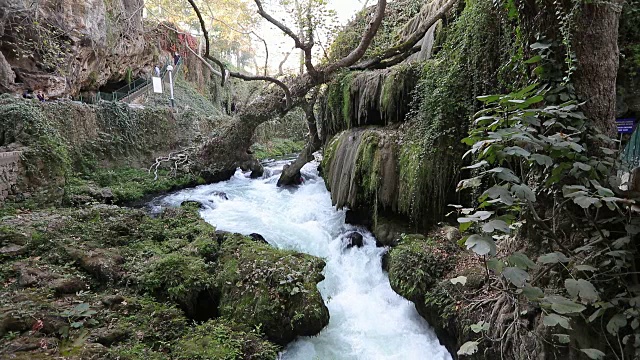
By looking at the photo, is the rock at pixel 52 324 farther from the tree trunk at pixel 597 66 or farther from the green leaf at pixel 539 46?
the tree trunk at pixel 597 66

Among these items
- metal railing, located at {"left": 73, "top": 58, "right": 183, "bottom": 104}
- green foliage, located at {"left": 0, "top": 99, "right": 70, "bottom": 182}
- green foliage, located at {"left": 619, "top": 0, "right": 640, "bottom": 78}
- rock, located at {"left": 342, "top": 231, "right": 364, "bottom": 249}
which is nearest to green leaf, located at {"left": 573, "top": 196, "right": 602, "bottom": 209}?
green foliage, located at {"left": 619, "top": 0, "right": 640, "bottom": 78}

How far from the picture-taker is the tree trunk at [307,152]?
10938 mm

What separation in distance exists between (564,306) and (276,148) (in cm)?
2114

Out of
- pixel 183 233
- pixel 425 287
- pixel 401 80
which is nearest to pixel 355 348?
pixel 425 287

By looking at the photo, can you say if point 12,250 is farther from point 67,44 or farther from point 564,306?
point 67,44

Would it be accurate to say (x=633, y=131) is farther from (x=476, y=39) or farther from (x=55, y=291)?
(x=55, y=291)

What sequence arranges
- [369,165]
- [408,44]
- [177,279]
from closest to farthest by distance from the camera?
1. [177,279]
2. [369,165]
3. [408,44]

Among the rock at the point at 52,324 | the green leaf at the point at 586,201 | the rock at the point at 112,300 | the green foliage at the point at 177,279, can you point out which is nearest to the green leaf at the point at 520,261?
the green leaf at the point at 586,201

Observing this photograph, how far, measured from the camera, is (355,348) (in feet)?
14.2

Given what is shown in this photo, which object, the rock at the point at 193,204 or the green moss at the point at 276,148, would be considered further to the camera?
the green moss at the point at 276,148

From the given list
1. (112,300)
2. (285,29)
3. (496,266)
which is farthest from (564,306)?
(285,29)

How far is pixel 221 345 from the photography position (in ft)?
12.0

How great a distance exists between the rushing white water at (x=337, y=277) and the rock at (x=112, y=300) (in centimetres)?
224

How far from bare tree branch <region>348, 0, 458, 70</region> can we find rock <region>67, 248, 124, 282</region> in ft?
24.4
